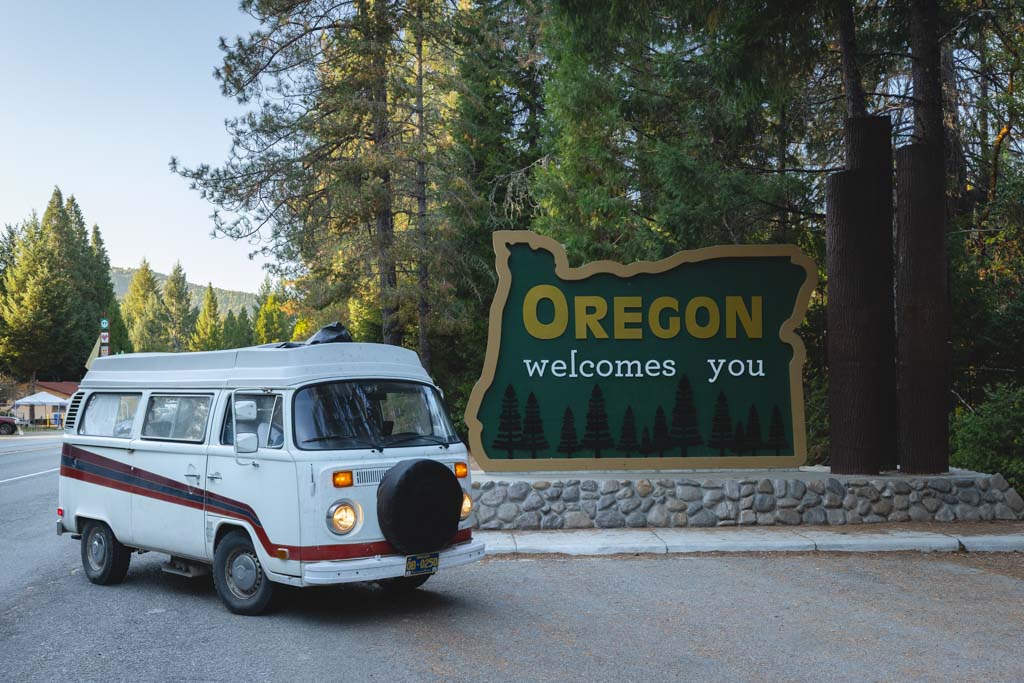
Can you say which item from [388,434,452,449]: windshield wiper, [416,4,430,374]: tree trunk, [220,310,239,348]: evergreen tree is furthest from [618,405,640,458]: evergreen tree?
[220,310,239,348]: evergreen tree

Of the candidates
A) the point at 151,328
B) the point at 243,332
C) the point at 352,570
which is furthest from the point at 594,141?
the point at 151,328

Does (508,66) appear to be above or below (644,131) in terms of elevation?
above

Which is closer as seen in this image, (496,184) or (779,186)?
(779,186)

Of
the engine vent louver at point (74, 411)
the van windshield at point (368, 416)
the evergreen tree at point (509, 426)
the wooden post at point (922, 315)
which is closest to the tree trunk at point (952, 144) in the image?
the wooden post at point (922, 315)

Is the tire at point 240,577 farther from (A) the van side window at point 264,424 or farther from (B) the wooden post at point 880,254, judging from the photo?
(B) the wooden post at point 880,254

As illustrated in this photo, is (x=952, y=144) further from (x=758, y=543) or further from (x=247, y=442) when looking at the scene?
(x=247, y=442)

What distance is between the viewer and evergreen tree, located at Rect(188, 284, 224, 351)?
137750 mm

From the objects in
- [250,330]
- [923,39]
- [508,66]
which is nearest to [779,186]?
[923,39]

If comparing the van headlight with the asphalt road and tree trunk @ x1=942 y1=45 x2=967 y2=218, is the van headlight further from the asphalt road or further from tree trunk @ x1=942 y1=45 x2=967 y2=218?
tree trunk @ x1=942 y1=45 x2=967 y2=218

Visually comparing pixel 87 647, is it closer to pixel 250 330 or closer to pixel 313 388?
pixel 313 388

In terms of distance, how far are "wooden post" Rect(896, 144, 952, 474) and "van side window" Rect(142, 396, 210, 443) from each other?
959 cm

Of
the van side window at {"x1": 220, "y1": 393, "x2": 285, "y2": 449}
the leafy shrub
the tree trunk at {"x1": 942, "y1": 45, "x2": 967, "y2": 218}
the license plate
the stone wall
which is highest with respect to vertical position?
the tree trunk at {"x1": 942, "y1": 45, "x2": 967, "y2": 218}

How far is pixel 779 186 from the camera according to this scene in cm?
1791

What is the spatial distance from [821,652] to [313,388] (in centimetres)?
469
